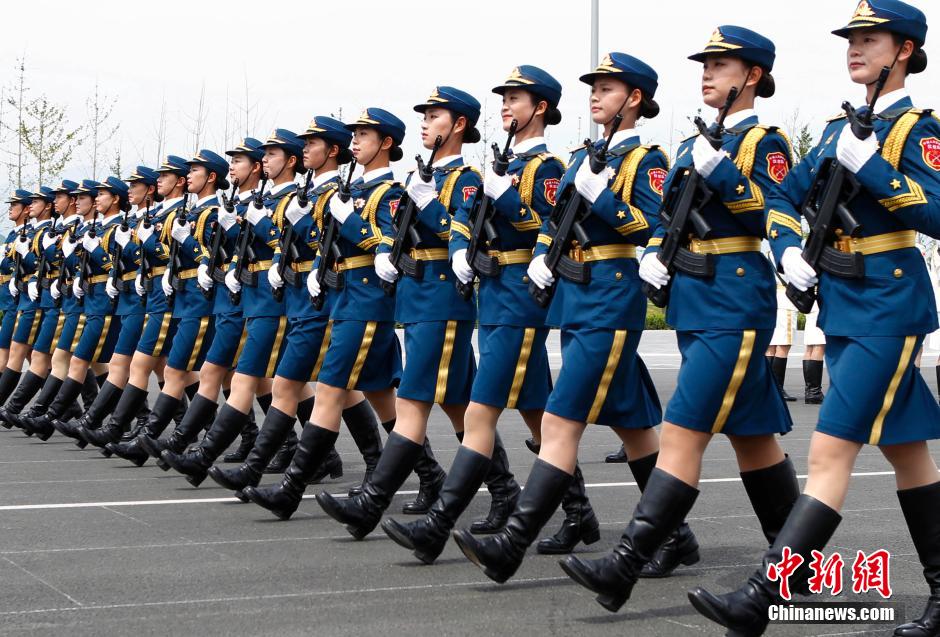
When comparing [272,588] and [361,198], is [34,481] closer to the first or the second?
[361,198]

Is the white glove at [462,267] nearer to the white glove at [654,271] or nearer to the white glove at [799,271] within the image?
the white glove at [654,271]

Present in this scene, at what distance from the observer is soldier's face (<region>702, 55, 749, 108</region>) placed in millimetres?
5605

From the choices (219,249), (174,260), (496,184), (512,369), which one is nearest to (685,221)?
(496,184)

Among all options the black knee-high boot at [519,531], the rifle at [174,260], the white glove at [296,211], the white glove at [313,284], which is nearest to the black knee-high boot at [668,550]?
the black knee-high boot at [519,531]

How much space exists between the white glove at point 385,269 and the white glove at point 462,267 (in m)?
0.61

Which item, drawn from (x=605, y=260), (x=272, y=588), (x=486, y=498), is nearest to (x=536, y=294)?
(x=605, y=260)

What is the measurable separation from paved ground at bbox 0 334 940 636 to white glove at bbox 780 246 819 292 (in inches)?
47.1

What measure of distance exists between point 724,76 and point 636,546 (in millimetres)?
1837

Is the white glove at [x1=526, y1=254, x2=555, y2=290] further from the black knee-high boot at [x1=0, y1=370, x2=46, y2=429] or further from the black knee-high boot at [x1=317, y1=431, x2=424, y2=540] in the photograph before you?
the black knee-high boot at [x1=0, y1=370, x2=46, y2=429]

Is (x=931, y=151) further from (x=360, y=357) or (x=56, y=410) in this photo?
(x=56, y=410)

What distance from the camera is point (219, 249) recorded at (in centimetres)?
950

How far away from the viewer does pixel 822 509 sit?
4.68m

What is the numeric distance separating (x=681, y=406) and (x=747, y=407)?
0.93 ft

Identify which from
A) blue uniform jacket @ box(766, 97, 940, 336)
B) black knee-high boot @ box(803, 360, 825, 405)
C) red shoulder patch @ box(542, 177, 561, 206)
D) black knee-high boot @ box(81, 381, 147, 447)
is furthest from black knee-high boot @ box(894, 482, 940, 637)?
black knee-high boot @ box(803, 360, 825, 405)
